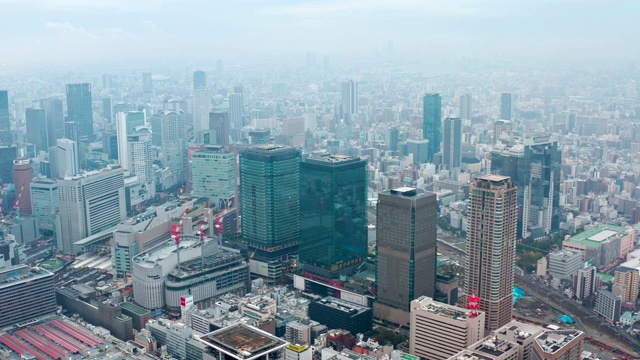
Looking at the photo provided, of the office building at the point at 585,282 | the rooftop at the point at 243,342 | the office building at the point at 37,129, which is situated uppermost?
the office building at the point at 37,129

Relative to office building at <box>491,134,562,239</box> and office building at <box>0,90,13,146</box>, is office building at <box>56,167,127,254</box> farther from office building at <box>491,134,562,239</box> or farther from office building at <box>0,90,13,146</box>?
office building at <box>491,134,562,239</box>

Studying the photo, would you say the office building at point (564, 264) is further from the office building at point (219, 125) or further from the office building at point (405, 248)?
the office building at point (219, 125)

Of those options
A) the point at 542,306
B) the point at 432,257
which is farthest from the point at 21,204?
the point at 542,306


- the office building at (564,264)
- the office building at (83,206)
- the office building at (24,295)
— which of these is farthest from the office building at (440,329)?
the office building at (83,206)

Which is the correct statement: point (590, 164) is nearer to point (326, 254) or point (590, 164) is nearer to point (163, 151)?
point (326, 254)

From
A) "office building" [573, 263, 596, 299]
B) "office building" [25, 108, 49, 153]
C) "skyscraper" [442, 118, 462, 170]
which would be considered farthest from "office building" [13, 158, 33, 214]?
"office building" [573, 263, 596, 299]

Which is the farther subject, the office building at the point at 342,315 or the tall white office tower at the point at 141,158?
the tall white office tower at the point at 141,158
